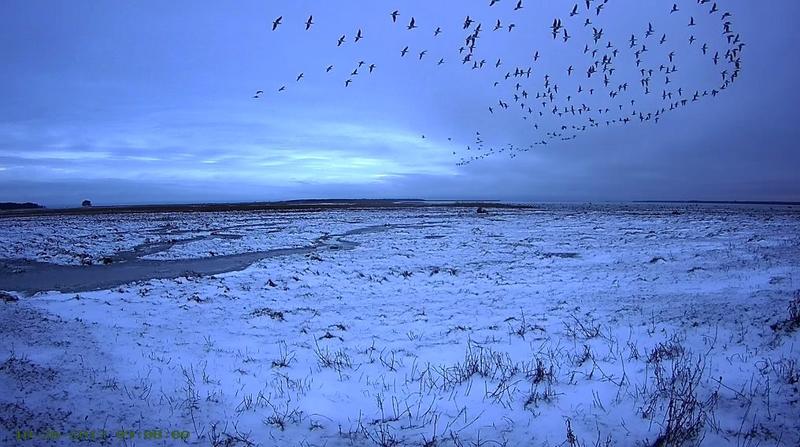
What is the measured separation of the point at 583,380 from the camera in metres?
4.70

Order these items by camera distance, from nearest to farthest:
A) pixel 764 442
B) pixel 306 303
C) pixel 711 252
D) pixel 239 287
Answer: pixel 764 442
pixel 306 303
pixel 239 287
pixel 711 252

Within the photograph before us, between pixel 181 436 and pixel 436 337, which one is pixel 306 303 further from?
pixel 181 436

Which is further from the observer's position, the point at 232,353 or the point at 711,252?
the point at 711,252

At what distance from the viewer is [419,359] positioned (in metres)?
5.66

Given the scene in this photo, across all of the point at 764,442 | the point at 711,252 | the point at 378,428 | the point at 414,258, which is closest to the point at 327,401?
the point at 378,428

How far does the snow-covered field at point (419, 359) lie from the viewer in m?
3.88

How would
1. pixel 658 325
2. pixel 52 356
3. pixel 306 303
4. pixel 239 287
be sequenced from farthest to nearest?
pixel 239 287, pixel 306 303, pixel 658 325, pixel 52 356

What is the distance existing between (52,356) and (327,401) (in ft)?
14.5

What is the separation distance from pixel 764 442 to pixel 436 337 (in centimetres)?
405

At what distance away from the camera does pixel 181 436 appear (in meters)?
3.89

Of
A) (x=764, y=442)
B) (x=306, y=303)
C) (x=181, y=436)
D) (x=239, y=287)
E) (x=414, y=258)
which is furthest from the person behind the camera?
(x=414, y=258)

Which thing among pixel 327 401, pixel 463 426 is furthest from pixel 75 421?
pixel 463 426

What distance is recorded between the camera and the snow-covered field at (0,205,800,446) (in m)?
3.88

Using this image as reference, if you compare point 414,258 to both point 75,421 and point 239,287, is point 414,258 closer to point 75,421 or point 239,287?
point 239,287
